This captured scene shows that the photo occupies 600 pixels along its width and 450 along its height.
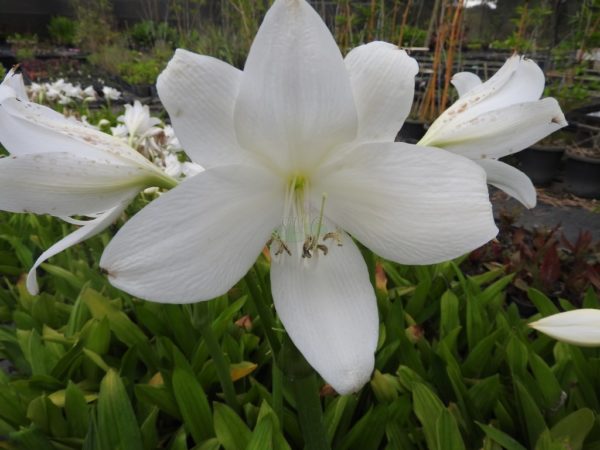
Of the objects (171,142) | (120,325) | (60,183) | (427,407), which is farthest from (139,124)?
(427,407)

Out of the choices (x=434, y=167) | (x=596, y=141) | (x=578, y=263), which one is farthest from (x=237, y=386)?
(x=596, y=141)

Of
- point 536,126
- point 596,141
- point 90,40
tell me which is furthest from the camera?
point 90,40

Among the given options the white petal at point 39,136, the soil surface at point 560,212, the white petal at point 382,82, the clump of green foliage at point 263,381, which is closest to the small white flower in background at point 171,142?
the clump of green foliage at point 263,381

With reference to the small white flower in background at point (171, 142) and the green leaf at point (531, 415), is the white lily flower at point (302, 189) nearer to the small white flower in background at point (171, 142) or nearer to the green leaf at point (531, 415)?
the green leaf at point (531, 415)

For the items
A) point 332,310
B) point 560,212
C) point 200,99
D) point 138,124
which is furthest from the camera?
point 560,212

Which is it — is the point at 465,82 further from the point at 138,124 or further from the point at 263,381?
the point at 138,124

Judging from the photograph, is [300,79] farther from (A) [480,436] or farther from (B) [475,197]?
(A) [480,436]
